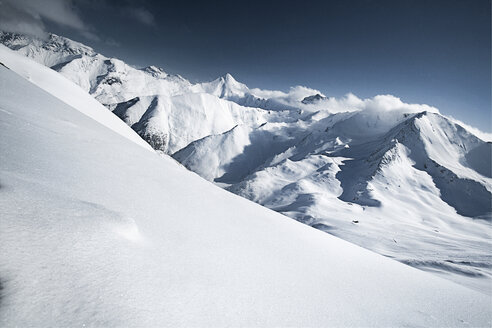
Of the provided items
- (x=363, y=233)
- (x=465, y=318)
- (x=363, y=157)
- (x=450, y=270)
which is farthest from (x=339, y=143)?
(x=465, y=318)

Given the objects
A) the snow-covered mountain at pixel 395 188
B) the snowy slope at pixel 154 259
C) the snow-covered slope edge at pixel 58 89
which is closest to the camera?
the snowy slope at pixel 154 259

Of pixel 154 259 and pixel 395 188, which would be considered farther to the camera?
pixel 395 188

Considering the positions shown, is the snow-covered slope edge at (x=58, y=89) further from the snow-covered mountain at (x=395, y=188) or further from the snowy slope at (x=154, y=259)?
the snow-covered mountain at (x=395, y=188)

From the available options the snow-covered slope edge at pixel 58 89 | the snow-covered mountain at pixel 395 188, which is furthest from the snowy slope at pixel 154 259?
the snow-covered mountain at pixel 395 188

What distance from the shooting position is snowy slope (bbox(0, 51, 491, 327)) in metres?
1.66

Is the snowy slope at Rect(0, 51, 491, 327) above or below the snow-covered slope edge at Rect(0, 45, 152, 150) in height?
below

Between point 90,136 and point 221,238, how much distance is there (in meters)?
3.86

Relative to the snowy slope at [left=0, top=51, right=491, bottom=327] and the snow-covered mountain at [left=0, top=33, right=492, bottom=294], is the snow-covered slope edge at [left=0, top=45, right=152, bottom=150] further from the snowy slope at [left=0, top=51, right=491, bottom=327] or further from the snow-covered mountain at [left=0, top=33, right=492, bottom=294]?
the snow-covered mountain at [left=0, top=33, right=492, bottom=294]

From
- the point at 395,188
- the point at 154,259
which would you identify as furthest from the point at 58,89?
the point at 395,188

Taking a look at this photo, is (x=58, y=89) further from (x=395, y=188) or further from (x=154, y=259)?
(x=395, y=188)

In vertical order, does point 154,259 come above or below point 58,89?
below

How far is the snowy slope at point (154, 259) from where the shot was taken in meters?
1.66

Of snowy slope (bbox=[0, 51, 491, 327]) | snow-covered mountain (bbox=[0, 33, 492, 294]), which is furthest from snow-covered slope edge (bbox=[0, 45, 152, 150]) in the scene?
snow-covered mountain (bbox=[0, 33, 492, 294])

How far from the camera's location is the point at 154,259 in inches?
92.9
